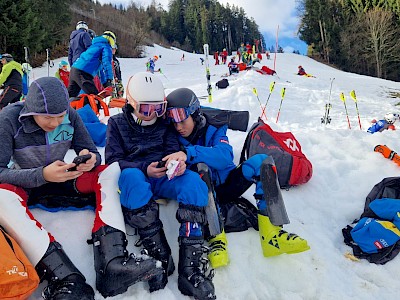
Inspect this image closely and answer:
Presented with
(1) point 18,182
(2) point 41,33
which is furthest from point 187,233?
(2) point 41,33

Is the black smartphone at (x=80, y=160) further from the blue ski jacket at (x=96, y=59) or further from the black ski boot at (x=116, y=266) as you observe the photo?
the blue ski jacket at (x=96, y=59)

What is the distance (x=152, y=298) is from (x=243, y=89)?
10466mm

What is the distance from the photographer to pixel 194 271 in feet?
7.55

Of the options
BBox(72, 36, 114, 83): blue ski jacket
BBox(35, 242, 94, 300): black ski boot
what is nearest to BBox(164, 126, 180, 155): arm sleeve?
BBox(35, 242, 94, 300): black ski boot

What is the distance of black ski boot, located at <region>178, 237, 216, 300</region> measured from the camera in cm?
219

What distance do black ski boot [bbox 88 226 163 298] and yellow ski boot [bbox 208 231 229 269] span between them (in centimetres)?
46

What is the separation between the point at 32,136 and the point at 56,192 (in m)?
0.47

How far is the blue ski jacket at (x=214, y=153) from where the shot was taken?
295cm

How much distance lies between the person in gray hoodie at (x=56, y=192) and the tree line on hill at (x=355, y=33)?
1457 inches

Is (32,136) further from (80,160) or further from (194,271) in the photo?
(194,271)

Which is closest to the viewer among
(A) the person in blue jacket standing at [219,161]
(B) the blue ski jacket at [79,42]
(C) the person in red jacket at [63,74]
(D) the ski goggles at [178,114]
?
(A) the person in blue jacket standing at [219,161]

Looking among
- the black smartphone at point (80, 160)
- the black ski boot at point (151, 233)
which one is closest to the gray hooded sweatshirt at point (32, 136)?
the black smartphone at point (80, 160)

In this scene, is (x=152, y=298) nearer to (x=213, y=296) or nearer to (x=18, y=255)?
(x=213, y=296)

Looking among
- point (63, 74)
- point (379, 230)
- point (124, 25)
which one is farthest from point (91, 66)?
point (124, 25)
